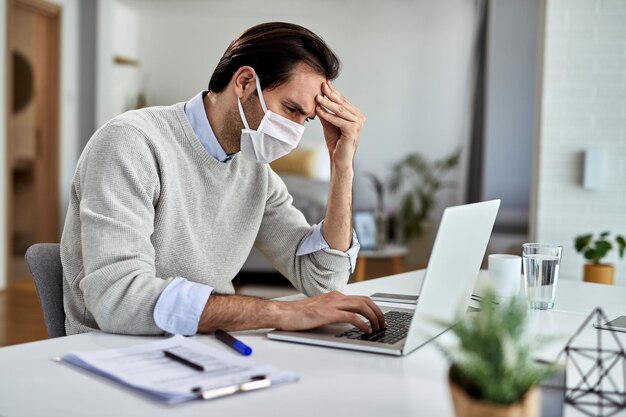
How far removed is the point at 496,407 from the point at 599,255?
3048mm

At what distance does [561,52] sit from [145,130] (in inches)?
111

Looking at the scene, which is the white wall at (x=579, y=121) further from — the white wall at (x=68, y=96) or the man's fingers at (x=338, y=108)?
the white wall at (x=68, y=96)

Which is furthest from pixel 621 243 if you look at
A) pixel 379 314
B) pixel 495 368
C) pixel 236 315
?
pixel 495 368

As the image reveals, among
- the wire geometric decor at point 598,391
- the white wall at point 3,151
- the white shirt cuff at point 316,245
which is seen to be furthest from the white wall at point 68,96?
the wire geometric decor at point 598,391

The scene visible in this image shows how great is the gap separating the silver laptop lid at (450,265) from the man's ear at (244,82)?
60 centimetres

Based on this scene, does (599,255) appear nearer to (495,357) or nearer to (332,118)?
(332,118)

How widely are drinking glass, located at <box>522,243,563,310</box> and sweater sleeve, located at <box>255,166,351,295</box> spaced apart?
1.30ft

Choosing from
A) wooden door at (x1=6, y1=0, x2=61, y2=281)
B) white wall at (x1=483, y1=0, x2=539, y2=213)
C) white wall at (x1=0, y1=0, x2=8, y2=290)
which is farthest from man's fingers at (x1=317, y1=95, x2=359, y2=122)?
wooden door at (x1=6, y1=0, x2=61, y2=281)

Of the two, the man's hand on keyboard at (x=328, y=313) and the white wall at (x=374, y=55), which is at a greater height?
the white wall at (x=374, y=55)

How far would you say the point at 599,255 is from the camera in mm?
3410

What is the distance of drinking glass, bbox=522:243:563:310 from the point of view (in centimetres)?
149

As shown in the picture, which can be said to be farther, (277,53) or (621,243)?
(621,243)

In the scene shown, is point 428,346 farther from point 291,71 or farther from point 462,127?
point 462,127

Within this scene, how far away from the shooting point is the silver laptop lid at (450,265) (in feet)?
3.35
